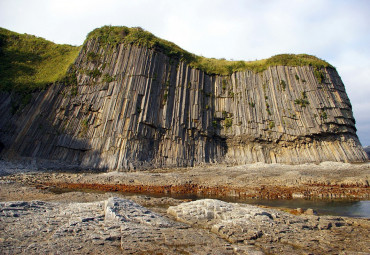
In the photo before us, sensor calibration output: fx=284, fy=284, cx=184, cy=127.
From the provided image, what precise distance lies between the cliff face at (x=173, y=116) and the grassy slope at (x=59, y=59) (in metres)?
1.15

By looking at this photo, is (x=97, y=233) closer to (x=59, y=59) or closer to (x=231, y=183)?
(x=231, y=183)

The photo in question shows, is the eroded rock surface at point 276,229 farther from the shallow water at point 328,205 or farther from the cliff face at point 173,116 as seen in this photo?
the cliff face at point 173,116

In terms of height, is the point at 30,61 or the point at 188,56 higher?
the point at 188,56

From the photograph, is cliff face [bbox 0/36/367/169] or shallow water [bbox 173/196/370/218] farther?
cliff face [bbox 0/36/367/169]

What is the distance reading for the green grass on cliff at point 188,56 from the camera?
3669 cm

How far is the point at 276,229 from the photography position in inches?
340

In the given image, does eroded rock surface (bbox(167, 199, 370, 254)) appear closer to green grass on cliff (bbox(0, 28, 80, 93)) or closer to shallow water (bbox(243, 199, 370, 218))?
shallow water (bbox(243, 199, 370, 218))

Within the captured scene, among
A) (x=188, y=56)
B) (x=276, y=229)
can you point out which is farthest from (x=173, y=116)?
(x=276, y=229)

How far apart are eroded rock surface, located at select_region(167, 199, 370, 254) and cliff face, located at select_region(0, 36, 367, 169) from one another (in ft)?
64.9

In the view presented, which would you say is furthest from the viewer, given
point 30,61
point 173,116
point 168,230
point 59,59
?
point 59,59

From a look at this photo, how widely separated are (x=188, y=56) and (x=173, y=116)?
10.5 metres

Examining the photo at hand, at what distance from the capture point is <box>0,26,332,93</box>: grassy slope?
3694cm

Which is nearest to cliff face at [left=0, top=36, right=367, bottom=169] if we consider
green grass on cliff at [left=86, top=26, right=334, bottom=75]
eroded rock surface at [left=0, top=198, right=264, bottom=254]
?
green grass on cliff at [left=86, top=26, right=334, bottom=75]

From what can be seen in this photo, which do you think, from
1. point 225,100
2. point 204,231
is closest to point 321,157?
point 225,100
